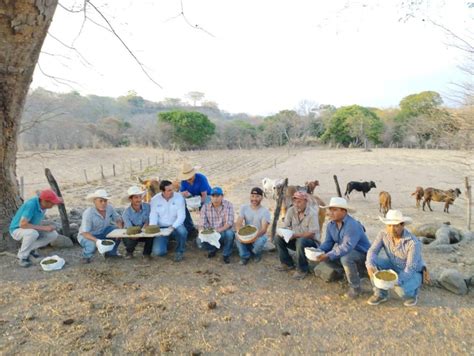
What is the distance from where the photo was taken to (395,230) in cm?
414

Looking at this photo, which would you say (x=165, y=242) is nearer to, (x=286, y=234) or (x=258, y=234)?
(x=258, y=234)

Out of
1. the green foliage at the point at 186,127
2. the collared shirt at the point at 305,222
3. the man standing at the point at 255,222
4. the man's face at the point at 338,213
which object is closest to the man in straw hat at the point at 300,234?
the collared shirt at the point at 305,222

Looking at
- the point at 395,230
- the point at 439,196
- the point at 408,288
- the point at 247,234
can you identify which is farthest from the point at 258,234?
the point at 439,196

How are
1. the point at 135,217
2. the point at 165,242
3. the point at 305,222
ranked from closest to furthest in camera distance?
the point at 305,222 < the point at 165,242 < the point at 135,217

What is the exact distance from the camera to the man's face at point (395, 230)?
4.11m

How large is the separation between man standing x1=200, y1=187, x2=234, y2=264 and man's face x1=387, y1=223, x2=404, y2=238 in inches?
88.6

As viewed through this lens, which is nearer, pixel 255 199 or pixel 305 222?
pixel 305 222

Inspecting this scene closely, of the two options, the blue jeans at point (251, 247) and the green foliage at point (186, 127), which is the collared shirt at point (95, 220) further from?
the green foliage at point (186, 127)

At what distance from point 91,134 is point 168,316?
1553 inches

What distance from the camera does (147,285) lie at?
15.2 feet

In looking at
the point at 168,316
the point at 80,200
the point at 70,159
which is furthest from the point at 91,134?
the point at 168,316

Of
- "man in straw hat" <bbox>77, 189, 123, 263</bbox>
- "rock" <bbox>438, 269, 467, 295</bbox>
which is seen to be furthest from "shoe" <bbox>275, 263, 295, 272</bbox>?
"man in straw hat" <bbox>77, 189, 123, 263</bbox>

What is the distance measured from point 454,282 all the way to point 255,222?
2.68 metres

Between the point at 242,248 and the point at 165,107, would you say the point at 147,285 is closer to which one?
the point at 242,248
